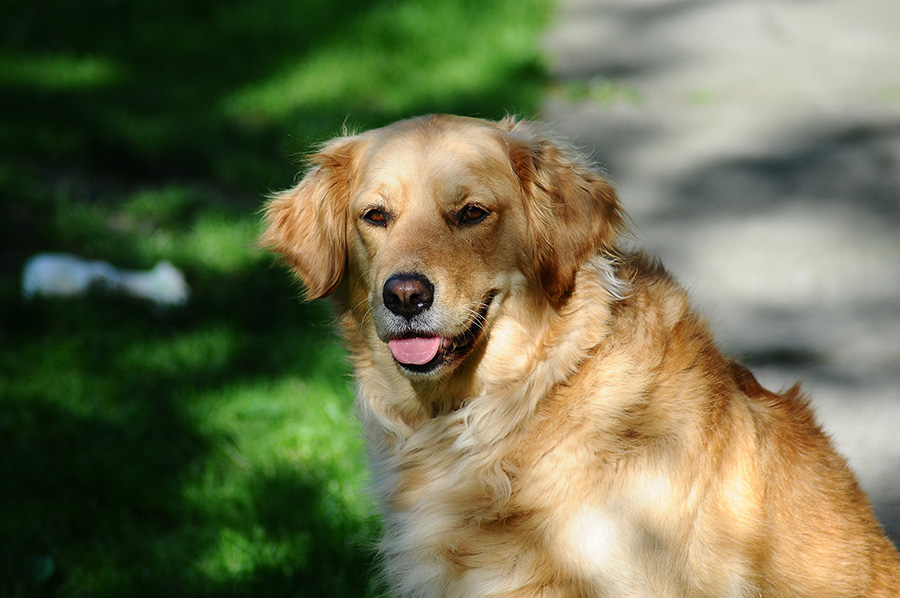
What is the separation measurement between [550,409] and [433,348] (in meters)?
0.38

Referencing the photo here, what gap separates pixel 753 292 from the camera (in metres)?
4.93

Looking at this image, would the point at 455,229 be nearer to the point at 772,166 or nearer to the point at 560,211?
the point at 560,211

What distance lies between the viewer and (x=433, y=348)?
8.74ft

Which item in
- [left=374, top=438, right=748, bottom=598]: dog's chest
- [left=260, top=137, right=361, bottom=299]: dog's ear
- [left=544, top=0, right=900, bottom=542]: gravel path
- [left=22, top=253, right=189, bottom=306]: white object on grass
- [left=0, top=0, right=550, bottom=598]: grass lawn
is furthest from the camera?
[left=22, top=253, right=189, bottom=306]: white object on grass

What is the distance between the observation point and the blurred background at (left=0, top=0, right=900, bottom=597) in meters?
3.57

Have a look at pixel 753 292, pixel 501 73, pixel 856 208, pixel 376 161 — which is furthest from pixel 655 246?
pixel 376 161

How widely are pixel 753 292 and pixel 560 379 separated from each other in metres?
2.69

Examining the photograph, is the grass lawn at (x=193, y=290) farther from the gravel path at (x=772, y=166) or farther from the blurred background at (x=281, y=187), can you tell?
the gravel path at (x=772, y=166)

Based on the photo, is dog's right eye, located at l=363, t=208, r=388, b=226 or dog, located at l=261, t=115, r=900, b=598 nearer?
dog, located at l=261, t=115, r=900, b=598

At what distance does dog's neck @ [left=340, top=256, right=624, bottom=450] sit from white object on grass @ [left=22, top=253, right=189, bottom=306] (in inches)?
96.5

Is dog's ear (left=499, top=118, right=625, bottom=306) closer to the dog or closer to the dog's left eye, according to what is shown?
the dog

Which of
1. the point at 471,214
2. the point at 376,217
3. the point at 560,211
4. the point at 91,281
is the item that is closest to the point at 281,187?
the point at 91,281

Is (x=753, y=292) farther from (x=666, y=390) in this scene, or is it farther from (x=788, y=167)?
(x=666, y=390)

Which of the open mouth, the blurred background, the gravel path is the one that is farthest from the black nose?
the gravel path
